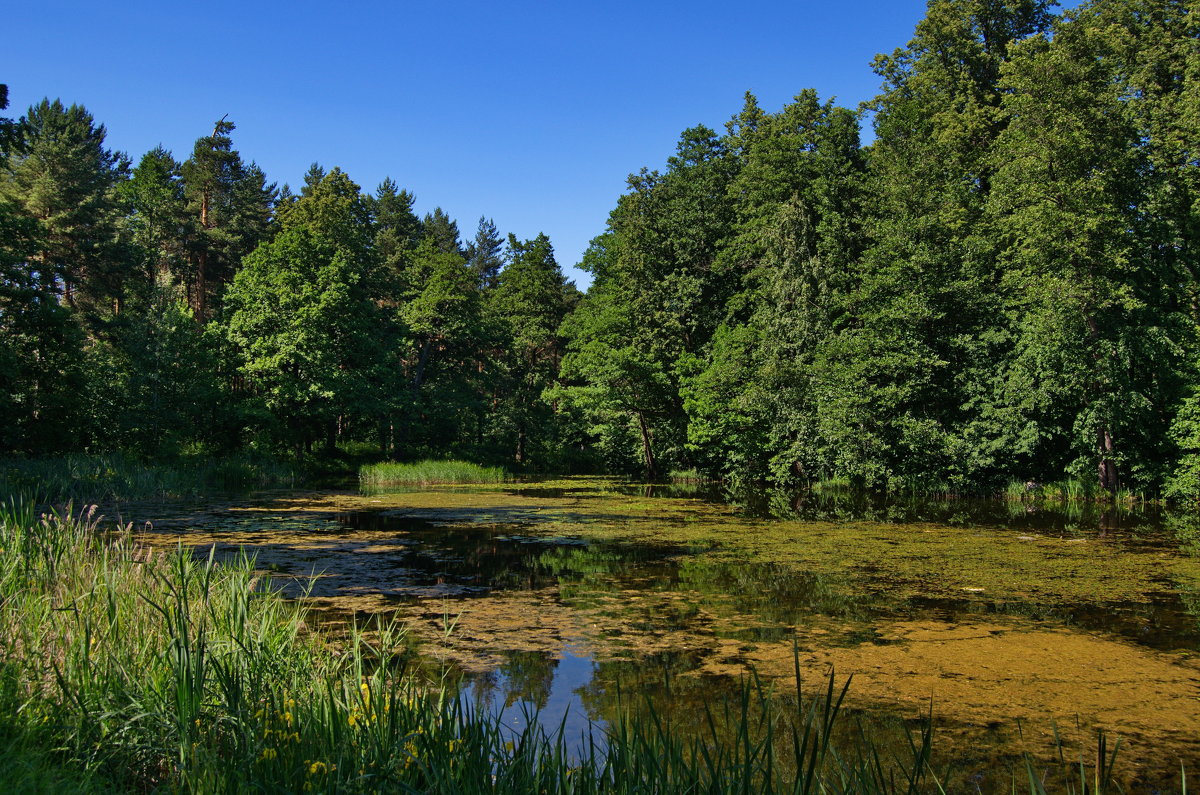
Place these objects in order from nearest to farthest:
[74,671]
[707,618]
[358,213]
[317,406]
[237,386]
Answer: [74,671] → [707,618] → [317,406] → [237,386] → [358,213]

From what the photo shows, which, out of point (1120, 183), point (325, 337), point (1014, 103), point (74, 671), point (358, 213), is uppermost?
point (358, 213)

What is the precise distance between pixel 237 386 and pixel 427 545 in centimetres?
2794

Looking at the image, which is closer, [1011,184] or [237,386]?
[1011,184]

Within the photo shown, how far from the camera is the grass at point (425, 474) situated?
28.3 metres

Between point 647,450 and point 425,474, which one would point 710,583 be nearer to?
point 425,474

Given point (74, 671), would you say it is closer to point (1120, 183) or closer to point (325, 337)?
point (1120, 183)

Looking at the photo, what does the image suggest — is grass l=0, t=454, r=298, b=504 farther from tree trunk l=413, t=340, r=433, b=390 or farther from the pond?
tree trunk l=413, t=340, r=433, b=390

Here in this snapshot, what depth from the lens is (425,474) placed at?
2958cm

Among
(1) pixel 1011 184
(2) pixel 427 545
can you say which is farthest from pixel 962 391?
(2) pixel 427 545

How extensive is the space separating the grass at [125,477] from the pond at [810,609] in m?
1.69

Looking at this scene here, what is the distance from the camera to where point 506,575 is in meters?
10.4

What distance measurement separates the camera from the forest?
21141 mm

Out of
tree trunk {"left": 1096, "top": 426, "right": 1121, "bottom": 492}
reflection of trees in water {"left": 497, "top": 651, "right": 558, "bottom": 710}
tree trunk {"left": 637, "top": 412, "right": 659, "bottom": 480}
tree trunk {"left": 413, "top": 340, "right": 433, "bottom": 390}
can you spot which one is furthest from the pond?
tree trunk {"left": 413, "top": 340, "right": 433, "bottom": 390}

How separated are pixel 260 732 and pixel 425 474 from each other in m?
26.8
